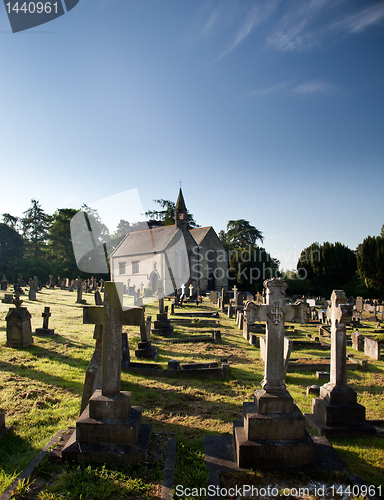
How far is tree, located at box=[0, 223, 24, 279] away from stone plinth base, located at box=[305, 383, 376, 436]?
38.8 m

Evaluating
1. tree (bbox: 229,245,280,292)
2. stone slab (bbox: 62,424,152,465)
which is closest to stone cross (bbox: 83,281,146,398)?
stone slab (bbox: 62,424,152,465)

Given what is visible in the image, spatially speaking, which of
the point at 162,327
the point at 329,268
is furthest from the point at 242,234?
the point at 162,327

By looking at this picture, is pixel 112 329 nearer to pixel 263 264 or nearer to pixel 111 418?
pixel 111 418

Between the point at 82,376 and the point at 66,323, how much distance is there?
685cm

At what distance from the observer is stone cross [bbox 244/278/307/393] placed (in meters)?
3.56

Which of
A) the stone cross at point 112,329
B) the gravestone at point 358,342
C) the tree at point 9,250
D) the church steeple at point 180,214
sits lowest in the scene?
the gravestone at point 358,342

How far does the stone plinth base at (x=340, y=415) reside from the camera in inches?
161

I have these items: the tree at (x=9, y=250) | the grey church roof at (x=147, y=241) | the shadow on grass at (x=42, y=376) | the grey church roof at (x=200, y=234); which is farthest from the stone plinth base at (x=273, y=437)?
the tree at (x=9, y=250)

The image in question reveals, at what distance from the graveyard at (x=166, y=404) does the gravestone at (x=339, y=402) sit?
0.06 meters

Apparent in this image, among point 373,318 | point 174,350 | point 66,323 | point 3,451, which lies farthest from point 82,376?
point 373,318

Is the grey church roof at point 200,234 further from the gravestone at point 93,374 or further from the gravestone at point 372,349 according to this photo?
the gravestone at point 93,374

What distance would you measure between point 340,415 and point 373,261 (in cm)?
2227

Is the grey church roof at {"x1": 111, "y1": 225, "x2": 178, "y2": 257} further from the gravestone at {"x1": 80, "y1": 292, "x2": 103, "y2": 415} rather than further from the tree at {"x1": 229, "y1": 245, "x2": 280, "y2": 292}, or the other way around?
the gravestone at {"x1": 80, "y1": 292, "x2": 103, "y2": 415}

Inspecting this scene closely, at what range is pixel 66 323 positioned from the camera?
12.5 metres
